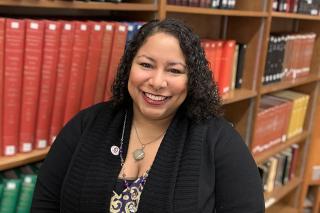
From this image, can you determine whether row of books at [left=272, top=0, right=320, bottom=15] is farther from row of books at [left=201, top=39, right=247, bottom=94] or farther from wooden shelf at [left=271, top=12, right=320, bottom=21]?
row of books at [left=201, top=39, right=247, bottom=94]

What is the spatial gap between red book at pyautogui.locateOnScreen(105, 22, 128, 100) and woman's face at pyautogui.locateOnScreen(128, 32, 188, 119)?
0.15 meters

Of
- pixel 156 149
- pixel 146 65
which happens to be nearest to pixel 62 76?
pixel 146 65

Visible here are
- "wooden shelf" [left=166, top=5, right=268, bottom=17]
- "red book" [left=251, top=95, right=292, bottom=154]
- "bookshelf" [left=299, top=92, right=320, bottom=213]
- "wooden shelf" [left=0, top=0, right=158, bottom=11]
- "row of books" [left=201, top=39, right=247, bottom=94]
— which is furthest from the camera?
"bookshelf" [left=299, top=92, right=320, bottom=213]

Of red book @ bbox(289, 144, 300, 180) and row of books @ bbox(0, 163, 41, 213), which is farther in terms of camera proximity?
red book @ bbox(289, 144, 300, 180)

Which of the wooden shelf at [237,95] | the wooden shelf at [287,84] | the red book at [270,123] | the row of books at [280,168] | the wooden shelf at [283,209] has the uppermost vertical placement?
the wooden shelf at [287,84]

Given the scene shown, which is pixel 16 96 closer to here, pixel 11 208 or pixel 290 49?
pixel 11 208

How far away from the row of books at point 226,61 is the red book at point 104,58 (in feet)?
1.81

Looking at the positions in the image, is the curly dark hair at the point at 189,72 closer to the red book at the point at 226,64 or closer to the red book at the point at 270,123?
the red book at the point at 226,64

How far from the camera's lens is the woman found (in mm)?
1243

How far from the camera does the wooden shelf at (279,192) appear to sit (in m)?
2.63

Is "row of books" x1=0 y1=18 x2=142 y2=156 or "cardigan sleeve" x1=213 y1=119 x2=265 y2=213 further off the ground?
"row of books" x1=0 y1=18 x2=142 y2=156

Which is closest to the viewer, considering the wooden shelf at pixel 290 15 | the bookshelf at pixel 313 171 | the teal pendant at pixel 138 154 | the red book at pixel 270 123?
the teal pendant at pixel 138 154

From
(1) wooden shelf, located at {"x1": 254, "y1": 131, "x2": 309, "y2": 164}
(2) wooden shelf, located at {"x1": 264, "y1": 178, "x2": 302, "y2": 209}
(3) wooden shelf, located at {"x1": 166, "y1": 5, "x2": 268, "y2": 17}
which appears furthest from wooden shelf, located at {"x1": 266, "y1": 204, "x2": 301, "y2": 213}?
(3) wooden shelf, located at {"x1": 166, "y1": 5, "x2": 268, "y2": 17}

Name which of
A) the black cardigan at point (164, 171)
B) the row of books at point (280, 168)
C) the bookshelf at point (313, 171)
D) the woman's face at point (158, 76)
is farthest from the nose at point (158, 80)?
the bookshelf at point (313, 171)
